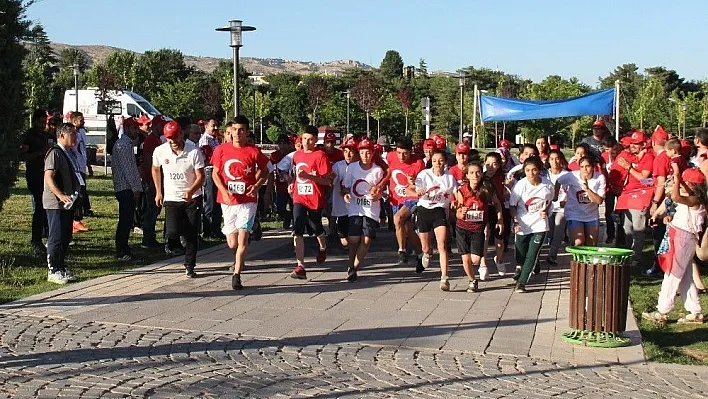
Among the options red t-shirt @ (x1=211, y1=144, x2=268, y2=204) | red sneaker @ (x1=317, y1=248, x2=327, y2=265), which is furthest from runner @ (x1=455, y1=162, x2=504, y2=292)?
red t-shirt @ (x1=211, y1=144, x2=268, y2=204)

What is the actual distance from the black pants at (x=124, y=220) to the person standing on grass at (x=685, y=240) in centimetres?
682

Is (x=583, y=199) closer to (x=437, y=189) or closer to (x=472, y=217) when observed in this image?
(x=472, y=217)

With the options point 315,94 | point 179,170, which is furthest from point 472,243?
point 315,94

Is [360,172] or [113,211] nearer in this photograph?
[360,172]

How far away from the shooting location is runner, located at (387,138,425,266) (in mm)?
12242

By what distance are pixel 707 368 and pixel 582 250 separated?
4.54 feet

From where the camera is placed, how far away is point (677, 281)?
883cm

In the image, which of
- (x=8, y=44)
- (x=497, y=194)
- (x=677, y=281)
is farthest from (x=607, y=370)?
(x=8, y=44)

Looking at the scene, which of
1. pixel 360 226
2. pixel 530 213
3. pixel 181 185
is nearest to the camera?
pixel 530 213

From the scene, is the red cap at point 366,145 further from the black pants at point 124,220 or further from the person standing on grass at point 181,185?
the black pants at point 124,220

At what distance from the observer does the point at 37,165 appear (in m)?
12.1

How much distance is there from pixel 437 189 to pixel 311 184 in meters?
1.54

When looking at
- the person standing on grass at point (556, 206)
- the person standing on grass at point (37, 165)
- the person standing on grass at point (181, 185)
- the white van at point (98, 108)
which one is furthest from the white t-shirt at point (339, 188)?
the white van at point (98, 108)

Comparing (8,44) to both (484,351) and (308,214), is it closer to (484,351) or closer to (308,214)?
(308,214)
